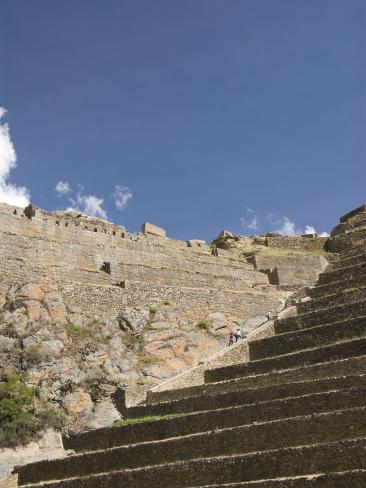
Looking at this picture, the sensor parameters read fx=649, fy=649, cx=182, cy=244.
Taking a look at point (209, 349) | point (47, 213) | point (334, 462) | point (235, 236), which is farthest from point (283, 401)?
point (235, 236)

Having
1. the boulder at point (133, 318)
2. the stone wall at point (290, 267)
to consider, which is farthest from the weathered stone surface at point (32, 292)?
the stone wall at point (290, 267)

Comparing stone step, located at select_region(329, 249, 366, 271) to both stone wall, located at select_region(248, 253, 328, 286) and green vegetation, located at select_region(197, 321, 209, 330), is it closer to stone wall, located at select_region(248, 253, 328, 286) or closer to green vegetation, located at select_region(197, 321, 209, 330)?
green vegetation, located at select_region(197, 321, 209, 330)

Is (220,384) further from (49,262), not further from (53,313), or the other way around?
(49,262)

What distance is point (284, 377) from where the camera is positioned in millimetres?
15359

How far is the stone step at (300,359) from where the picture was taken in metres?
16.2

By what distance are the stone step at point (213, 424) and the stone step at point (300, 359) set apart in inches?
127

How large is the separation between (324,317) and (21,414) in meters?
9.19

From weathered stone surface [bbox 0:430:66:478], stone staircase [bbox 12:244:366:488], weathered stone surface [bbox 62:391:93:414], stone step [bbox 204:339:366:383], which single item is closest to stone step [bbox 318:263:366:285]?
stone staircase [bbox 12:244:366:488]

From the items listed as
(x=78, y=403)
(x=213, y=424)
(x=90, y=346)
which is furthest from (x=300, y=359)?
(x=90, y=346)

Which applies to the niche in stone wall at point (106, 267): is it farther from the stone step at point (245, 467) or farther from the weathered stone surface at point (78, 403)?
the stone step at point (245, 467)

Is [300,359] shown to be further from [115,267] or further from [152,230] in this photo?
[152,230]

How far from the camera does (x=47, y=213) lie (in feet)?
105

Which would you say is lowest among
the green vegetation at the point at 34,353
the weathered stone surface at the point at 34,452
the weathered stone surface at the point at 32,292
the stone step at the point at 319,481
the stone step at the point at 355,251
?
the stone step at the point at 319,481

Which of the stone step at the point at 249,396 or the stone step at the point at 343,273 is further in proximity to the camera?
the stone step at the point at 343,273
